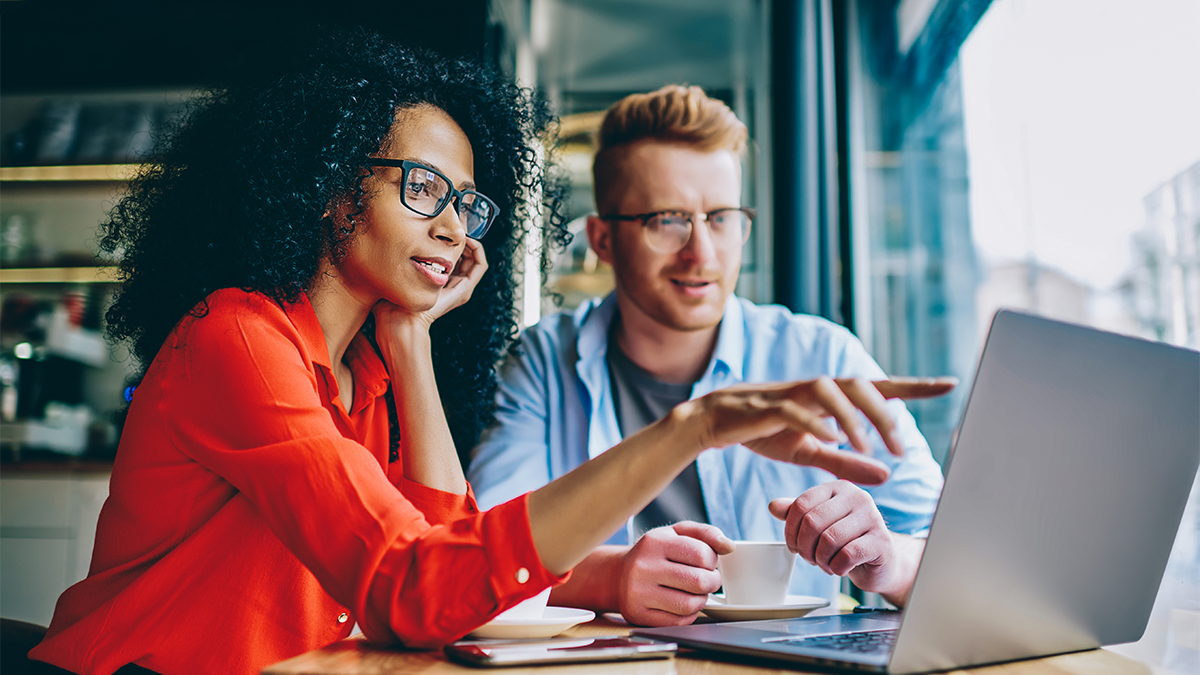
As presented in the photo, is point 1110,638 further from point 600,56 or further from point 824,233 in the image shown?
point 600,56

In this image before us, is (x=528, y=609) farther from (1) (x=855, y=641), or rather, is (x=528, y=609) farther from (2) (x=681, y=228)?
(2) (x=681, y=228)

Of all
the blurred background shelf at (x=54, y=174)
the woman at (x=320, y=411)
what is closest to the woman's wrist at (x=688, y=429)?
the woman at (x=320, y=411)

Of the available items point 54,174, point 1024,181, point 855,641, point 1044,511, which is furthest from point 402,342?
point 54,174

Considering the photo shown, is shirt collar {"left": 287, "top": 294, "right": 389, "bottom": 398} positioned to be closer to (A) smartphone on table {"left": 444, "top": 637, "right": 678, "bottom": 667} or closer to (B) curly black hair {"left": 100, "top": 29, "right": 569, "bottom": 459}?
(B) curly black hair {"left": 100, "top": 29, "right": 569, "bottom": 459}

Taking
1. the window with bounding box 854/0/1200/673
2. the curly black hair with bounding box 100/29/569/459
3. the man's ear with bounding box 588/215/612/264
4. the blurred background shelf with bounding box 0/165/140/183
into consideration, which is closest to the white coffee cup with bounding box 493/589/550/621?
A: the curly black hair with bounding box 100/29/569/459

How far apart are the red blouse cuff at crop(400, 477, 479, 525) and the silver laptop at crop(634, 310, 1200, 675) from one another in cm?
37

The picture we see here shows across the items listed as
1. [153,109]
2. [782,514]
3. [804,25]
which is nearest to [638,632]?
[782,514]

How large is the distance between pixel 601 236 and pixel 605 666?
3.97ft

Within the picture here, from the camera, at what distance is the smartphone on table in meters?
0.58

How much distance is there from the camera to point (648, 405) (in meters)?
1.60

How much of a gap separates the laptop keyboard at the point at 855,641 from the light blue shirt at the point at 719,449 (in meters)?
0.60

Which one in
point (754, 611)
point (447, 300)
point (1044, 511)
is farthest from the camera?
point (447, 300)

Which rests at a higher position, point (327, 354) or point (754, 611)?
point (327, 354)

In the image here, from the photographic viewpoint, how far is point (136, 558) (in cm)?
92
